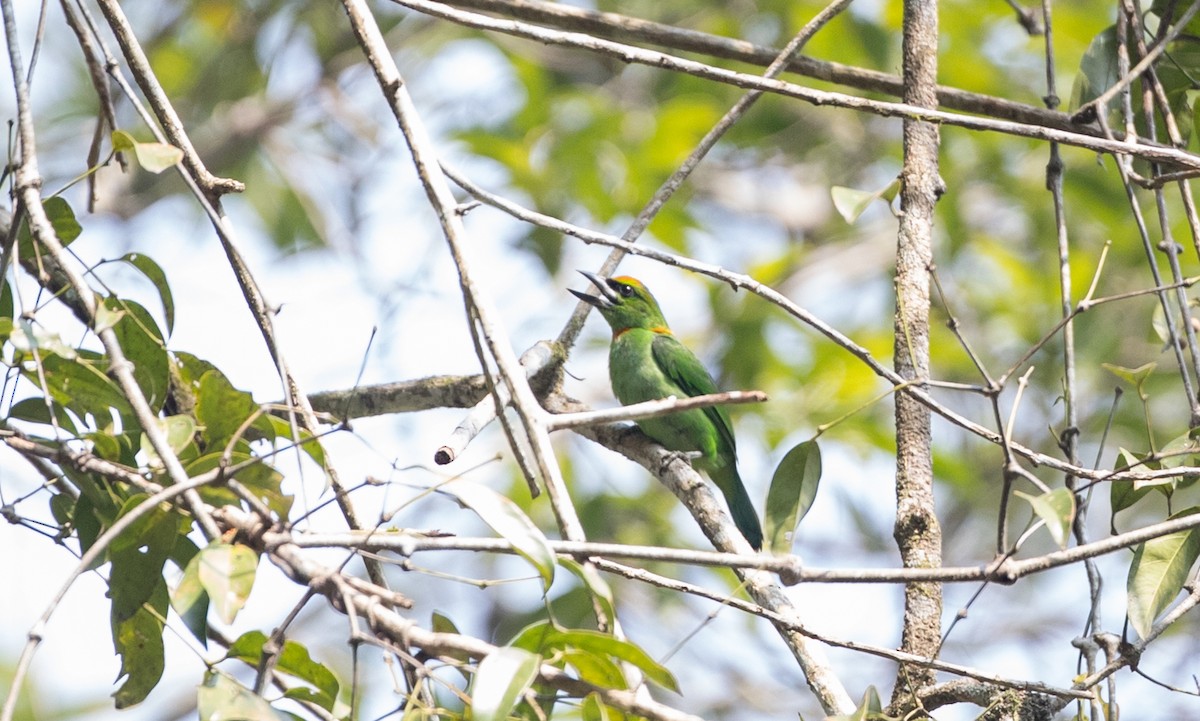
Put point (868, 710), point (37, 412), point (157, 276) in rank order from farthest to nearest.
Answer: point (157, 276)
point (37, 412)
point (868, 710)

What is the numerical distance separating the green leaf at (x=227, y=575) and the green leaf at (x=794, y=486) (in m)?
1.08

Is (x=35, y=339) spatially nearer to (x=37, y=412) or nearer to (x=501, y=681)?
(x=37, y=412)

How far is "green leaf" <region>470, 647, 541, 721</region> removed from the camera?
1.62 m

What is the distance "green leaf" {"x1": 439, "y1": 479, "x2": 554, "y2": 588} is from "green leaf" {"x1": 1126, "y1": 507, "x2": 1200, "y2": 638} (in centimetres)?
143

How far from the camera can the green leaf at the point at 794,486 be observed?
8.11 ft

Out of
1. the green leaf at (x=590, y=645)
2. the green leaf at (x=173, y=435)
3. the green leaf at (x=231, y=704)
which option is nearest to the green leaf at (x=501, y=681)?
the green leaf at (x=590, y=645)

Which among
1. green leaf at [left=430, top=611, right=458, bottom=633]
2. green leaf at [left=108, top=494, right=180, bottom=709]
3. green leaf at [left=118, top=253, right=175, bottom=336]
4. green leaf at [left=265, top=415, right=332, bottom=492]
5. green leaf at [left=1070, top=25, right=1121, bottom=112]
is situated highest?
green leaf at [left=1070, top=25, right=1121, bottom=112]

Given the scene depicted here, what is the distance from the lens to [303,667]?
2.10 m

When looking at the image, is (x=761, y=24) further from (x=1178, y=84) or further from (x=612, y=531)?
(x=1178, y=84)

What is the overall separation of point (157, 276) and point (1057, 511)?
1.95m

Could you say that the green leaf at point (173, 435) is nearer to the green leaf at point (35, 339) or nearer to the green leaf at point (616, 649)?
the green leaf at point (35, 339)

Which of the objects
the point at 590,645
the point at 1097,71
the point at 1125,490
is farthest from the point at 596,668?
the point at 1097,71

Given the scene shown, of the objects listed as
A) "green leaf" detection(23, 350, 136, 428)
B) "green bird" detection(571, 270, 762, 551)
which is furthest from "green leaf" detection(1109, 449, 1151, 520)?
"green bird" detection(571, 270, 762, 551)

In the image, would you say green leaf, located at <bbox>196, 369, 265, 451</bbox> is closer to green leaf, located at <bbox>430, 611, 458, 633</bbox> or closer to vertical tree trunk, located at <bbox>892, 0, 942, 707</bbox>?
green leaf, located at <bbox>430, 611, 458, 633</bbox>
